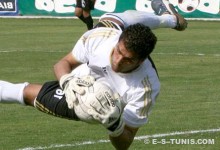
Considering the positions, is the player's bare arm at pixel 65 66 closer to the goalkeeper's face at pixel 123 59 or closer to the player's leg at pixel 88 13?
the goalkeeper's face at pixel 123 59

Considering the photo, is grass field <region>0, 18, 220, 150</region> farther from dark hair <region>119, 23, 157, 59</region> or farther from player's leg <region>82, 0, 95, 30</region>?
dark hair <region>119, 23, 157, 59</region>

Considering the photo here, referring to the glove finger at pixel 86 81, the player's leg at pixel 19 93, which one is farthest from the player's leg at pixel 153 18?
the glove finger at pixel 86 81

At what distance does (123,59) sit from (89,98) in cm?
47

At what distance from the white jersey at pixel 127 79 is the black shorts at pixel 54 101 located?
266 mm

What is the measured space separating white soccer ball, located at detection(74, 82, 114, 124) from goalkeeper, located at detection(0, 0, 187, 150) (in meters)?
0.04

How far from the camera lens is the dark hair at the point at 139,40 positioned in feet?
20.7

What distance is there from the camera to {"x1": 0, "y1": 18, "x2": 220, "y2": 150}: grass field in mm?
8543

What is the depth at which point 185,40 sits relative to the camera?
20.7 m

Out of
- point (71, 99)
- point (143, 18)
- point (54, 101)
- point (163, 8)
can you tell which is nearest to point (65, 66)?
point (54, 101)

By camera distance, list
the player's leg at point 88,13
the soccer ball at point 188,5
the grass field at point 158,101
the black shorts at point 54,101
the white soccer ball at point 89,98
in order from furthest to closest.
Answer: the soccer ball at point 188,5 < the player's leg at point 88,13 < the grass field at point 158,101 < the black shorts at point 54,101 < the white soccer ball at point 89,98

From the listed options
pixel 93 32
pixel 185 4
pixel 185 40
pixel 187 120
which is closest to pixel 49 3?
pixel 185 4

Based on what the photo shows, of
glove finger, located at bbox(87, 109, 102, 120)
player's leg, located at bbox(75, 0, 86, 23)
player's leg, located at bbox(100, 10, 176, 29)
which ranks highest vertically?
glove finger, located at bbox(87, 109, 102, 120)

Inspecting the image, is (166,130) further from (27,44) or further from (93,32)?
(27,44)

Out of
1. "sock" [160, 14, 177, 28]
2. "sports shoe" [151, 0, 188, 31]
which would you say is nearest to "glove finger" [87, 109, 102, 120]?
"sock" [160, 14, 177, 28]
